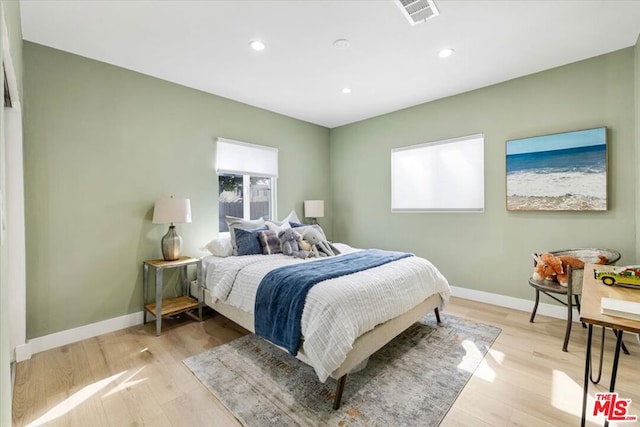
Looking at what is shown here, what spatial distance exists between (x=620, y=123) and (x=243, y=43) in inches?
142

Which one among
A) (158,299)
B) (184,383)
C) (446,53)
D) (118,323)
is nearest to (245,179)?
(158,299)

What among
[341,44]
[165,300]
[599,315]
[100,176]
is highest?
[341,44]

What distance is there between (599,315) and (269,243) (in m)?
2.74

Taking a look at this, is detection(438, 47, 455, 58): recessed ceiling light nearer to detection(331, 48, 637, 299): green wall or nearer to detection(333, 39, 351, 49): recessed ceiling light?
detection(333, 39, 351, 49): recessed ceiling light

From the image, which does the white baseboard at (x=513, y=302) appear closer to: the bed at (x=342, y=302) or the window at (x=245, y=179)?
the bed at (x=342, y=302)

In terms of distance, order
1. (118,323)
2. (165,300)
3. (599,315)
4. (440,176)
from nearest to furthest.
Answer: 1. (599,315)
2. (118,323)
3. (165,300)
4. (440,176)

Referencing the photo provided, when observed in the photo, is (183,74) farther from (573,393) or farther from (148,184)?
(573,393)

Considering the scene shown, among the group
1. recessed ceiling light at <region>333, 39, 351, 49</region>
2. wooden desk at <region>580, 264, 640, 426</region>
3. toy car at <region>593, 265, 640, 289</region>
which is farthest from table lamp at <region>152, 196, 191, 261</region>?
toy car at <region>593, 265, 640, 289</region>

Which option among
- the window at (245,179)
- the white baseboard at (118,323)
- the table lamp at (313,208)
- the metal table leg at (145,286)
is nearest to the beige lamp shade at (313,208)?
the table lamp at (313,208)

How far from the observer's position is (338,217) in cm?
520

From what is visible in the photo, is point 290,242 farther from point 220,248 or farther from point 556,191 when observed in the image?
point 556,191

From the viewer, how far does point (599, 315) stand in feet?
3.99

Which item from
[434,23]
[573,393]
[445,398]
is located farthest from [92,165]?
[573,393]

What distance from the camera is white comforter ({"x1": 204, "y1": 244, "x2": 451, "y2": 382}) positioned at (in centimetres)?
180
